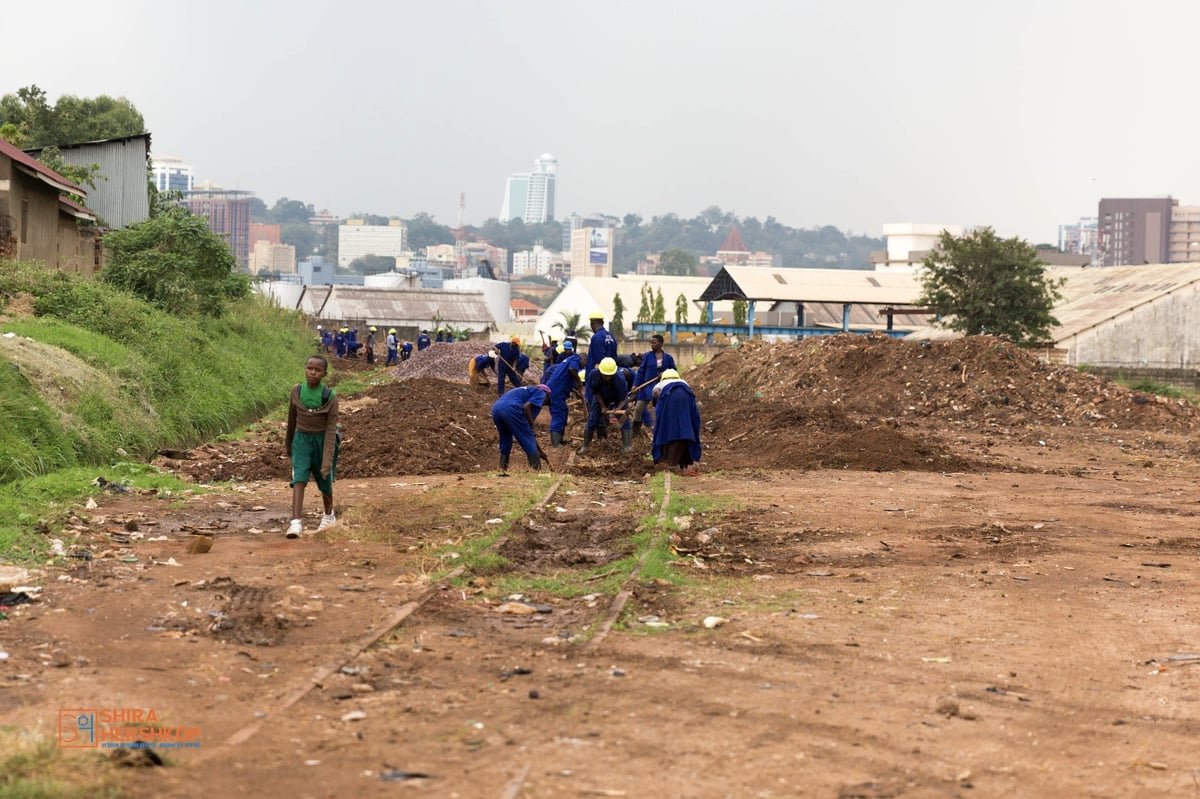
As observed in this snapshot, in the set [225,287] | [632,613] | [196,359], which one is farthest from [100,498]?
[225,287]

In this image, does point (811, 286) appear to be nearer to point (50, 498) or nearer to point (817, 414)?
point (817, 414)

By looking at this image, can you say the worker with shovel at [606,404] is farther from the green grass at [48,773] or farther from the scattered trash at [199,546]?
the green grass at [48,773]

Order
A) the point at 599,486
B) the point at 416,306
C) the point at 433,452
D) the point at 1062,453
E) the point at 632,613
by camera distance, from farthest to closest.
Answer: the point at 416,306
the point at 1062,453
the point at 433,452
the point at 599,486
the point at 632,613

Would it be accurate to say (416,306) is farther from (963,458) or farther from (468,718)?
(468,718)

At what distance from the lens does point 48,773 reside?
5.49 m

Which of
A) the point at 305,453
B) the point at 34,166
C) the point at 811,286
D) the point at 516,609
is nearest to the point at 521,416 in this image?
the point at 305,453

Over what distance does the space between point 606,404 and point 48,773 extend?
14.2m

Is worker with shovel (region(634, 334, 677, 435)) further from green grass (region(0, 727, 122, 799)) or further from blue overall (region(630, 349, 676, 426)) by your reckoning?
green grass (region(0, 727, 122, 799))

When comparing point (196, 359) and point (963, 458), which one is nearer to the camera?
point (963, 458)

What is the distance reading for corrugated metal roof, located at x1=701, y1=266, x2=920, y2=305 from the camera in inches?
2554

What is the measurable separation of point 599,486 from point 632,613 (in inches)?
309

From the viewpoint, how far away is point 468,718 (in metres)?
6.70

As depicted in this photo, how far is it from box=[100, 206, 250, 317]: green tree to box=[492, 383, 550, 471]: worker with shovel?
16691 millimetres

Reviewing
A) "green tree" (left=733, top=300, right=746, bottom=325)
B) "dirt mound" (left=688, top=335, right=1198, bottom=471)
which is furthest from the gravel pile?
"green tree" (left=733, top=300, right=746, bottom=325)
